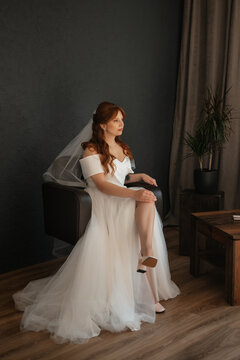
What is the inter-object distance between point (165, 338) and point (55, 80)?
204 centimetres

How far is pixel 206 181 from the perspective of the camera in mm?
3232

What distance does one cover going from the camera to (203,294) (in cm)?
259

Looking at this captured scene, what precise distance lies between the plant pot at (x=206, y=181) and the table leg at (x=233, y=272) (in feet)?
2.87

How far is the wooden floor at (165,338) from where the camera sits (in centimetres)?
194

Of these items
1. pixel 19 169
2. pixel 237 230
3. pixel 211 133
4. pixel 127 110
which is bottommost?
pixel 237 230

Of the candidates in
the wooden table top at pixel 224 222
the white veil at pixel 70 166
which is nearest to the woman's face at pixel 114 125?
the white veil at pixel 70 166

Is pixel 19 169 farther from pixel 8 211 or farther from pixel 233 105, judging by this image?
pixel 233 105

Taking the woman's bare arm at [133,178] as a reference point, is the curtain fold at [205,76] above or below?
above

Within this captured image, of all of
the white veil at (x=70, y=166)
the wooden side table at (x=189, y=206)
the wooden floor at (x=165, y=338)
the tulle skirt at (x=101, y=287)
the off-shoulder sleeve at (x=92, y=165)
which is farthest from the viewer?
the wooden side table at (x=189, y=206)

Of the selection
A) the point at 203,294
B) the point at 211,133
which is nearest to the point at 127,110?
the point at 211,133

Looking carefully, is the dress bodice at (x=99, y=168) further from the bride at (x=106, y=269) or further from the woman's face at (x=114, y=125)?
the woman's face at (x=114, y=125)

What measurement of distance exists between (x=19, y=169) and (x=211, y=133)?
1603mm

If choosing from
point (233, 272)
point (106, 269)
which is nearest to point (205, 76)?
point (233, 272)

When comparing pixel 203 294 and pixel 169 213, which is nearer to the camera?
pixel 203 294
